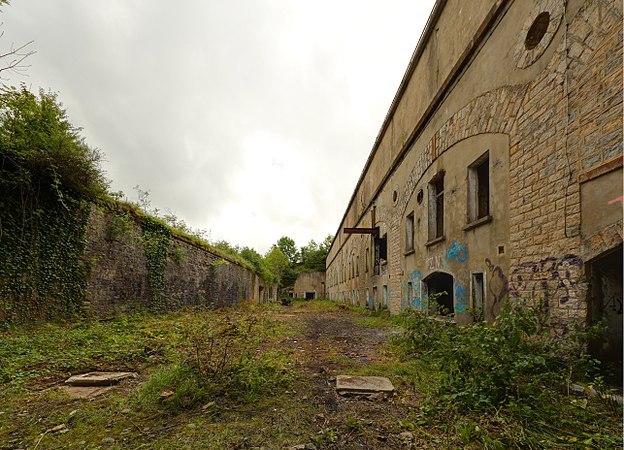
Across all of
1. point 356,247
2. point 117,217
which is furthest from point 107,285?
point 356,247

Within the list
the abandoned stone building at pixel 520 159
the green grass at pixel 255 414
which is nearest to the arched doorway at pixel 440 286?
the abandoned stone building at pixel 520 159

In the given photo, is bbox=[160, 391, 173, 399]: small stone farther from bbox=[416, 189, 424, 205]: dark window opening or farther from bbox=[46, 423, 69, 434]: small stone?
bbox=[416, 189, 424, 205]: dark window opening

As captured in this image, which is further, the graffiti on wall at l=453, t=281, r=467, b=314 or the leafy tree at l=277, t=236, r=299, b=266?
the leafy tree at l=277, t=236, r=299, b=266

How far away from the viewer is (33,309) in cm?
654

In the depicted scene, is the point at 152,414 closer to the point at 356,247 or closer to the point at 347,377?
the point at 347,377

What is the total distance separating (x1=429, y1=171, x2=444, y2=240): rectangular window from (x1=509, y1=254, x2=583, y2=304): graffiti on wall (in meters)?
3.77

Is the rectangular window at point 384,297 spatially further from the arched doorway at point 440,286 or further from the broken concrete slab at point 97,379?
the broken concrete slab at point 97,379

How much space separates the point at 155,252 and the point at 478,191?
10.0 meters

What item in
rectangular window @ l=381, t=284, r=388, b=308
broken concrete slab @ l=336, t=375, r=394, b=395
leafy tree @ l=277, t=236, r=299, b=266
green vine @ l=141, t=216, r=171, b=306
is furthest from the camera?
leafy tree @ l=277, t=236, r=299, b=266

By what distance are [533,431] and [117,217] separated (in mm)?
10039

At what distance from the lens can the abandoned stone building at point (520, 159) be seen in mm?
3814

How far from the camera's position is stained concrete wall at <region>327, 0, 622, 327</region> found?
3.79 metres

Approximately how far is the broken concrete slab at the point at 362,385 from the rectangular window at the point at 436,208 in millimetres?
5684

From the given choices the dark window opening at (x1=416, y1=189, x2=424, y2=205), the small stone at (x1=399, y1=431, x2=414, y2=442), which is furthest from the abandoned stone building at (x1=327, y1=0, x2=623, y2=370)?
the small stone at (x1=399, y1=431, x2=414, y2=442)
